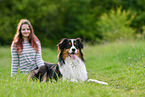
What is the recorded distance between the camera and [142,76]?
5.04 meters

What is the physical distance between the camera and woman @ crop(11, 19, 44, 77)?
573cm

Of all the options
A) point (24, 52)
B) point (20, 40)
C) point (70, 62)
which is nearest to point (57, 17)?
point (20, 40)

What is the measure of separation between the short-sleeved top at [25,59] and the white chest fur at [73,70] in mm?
1116

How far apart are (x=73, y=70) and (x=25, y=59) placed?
167cm

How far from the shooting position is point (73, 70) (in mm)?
5008

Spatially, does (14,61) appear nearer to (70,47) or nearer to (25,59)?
(25,59)

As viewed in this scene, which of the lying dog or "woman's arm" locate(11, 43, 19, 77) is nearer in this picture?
the lying dog

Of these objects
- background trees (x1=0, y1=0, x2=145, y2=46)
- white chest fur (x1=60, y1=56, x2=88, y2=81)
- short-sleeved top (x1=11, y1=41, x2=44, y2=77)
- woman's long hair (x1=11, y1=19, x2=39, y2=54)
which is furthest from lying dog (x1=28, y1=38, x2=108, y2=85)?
background trees (x1=0, y1=0, x2=145, y2=46)

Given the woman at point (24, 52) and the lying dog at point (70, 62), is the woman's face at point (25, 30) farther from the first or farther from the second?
the lying dog at point (70, 62)

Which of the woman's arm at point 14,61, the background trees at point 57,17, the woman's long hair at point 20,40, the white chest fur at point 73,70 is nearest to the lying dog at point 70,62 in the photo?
the white chest fur at point 73,70

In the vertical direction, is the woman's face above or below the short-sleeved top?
above

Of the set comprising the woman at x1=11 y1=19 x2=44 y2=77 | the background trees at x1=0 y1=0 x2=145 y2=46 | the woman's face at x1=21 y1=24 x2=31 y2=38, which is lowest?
the woman at x1=11 y1=19 x2=44 y2=77

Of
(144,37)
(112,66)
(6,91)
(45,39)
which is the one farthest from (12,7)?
(6,91)

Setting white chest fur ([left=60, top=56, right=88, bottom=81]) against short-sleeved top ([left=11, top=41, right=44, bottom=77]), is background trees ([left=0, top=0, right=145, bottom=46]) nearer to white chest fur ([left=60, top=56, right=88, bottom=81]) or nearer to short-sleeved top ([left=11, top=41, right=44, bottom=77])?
short-sleeved top ([left=11, top=41, right=44, bottom=77])
